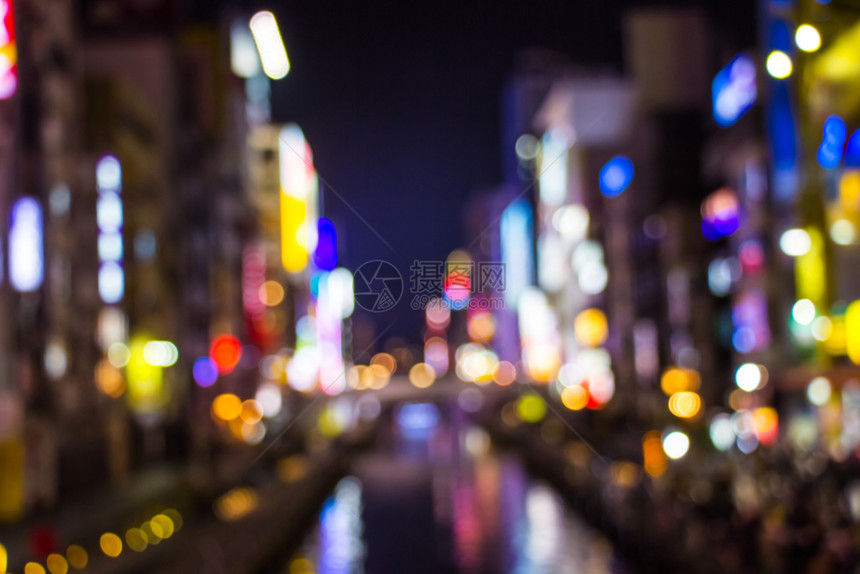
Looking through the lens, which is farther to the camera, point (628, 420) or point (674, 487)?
point (628, 420)

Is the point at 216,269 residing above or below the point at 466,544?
above

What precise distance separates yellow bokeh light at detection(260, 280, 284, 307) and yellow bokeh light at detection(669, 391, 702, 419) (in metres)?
23.3

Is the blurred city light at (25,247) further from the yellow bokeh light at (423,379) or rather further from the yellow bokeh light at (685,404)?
the yellow bokeh light at (423,379)

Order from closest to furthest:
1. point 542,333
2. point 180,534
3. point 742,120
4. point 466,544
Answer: point 180,534
point 466,544
point 742,120
point 542,333

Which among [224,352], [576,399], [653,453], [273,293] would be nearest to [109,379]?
[224,352]

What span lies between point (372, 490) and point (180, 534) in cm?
1684

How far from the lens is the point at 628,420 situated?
36.3m

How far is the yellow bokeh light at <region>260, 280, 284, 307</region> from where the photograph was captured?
177ft

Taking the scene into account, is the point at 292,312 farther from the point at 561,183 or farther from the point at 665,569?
the point at 665,569

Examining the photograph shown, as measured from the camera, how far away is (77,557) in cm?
1039

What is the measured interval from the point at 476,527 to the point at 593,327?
106 ft

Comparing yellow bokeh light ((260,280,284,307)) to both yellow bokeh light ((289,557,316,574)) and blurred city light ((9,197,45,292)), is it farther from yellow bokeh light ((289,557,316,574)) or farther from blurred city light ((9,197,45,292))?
yellow bokeh light ((289,557,316,574))

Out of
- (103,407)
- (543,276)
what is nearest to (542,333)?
(543,276)

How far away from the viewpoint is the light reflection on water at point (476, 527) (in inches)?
721
